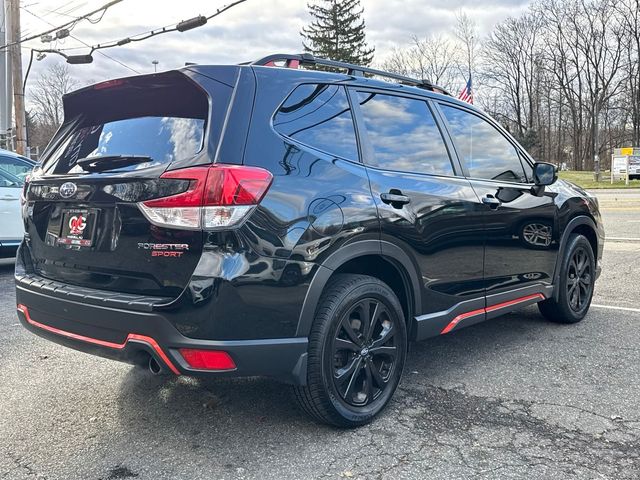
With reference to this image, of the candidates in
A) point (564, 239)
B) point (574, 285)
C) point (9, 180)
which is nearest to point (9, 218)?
point (9, 180)

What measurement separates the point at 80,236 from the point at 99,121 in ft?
2.26

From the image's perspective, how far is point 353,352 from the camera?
121 inches

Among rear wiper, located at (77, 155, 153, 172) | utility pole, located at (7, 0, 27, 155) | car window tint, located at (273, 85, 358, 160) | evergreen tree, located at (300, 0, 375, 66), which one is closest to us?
rear wiper, located at (77, 155, 153, 172)

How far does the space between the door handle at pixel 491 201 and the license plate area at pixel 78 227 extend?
8.21 ft

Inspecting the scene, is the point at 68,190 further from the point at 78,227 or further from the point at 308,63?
the point at 308,63

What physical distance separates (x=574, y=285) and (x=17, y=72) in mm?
16209

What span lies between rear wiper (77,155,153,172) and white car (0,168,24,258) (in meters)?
5.21

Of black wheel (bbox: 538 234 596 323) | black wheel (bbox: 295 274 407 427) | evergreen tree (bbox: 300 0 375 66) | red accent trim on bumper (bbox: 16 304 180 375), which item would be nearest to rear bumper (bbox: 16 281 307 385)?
red accent trim on bumper (bbox: 16 304 180 375)

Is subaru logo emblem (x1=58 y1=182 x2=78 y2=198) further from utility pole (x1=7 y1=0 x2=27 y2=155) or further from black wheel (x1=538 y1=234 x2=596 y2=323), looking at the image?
utility pole (x1=7 y1=0 x2=27 y2=155)

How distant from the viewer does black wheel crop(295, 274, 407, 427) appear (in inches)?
113

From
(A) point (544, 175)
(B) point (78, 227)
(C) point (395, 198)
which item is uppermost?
(A) point (544, 175)

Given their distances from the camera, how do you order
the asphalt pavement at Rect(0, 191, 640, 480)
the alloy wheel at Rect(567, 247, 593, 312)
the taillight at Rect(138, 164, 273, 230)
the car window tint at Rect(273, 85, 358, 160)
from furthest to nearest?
1. the alloy wheel at Rect(567, 247, 593, 312)
2. the car window tint at Rect(273, 85, 358, 160)
3. the asphalt pavement at Rect(0, 191, 640, 480)
4. the taillight at Rect(138, 164, 273, 230)

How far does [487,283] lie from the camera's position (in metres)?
4.02

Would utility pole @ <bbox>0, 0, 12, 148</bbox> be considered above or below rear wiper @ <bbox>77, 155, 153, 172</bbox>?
above
